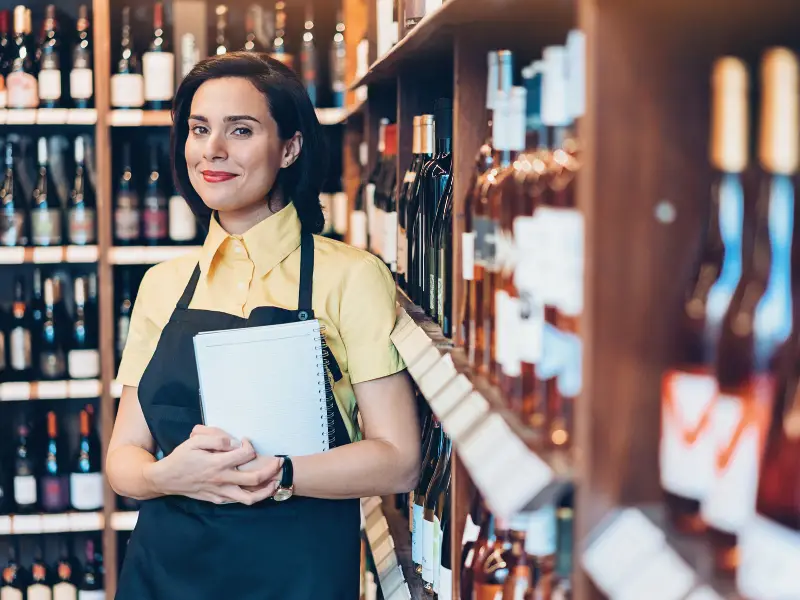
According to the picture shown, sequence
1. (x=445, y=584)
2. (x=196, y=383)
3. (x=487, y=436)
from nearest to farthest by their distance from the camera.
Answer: (x=487, y=436) < (x=445, y=584) < (x=196, y=383)

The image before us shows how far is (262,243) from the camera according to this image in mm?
1723

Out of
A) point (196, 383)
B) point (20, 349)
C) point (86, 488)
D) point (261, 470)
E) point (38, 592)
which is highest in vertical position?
point (196, 383)

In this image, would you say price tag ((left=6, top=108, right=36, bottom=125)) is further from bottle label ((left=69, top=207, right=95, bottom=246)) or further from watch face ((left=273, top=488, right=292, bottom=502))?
watch face ((left=273, top=488, right=292, bottom=502))

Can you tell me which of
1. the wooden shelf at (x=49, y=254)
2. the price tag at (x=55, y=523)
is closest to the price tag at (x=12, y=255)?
the wooden shelf at (x=49, y=254)

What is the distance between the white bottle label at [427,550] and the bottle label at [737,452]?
999 mm

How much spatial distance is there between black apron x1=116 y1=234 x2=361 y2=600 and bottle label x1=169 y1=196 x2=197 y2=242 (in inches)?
67.4

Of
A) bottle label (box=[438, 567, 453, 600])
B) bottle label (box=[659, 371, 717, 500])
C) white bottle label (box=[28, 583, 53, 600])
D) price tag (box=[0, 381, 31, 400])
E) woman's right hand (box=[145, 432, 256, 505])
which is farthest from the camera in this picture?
white bottle label (box=[28, 583, 53, 600])

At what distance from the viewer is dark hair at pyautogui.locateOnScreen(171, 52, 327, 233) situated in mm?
1754

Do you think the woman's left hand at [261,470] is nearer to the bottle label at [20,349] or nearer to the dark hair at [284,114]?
the dark hair at [284,114]

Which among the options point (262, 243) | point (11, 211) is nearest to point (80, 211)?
point (11, 211)

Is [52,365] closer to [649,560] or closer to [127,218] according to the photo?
[127,218]

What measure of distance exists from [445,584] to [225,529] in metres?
0.41

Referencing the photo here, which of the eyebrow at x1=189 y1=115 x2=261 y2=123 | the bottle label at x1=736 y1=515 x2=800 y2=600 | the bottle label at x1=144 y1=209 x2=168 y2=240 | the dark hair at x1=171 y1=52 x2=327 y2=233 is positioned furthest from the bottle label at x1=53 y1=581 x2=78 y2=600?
the bottle label at x1=736 y1=515 x2=800 y2=600

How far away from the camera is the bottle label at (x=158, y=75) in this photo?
3.29 metres
